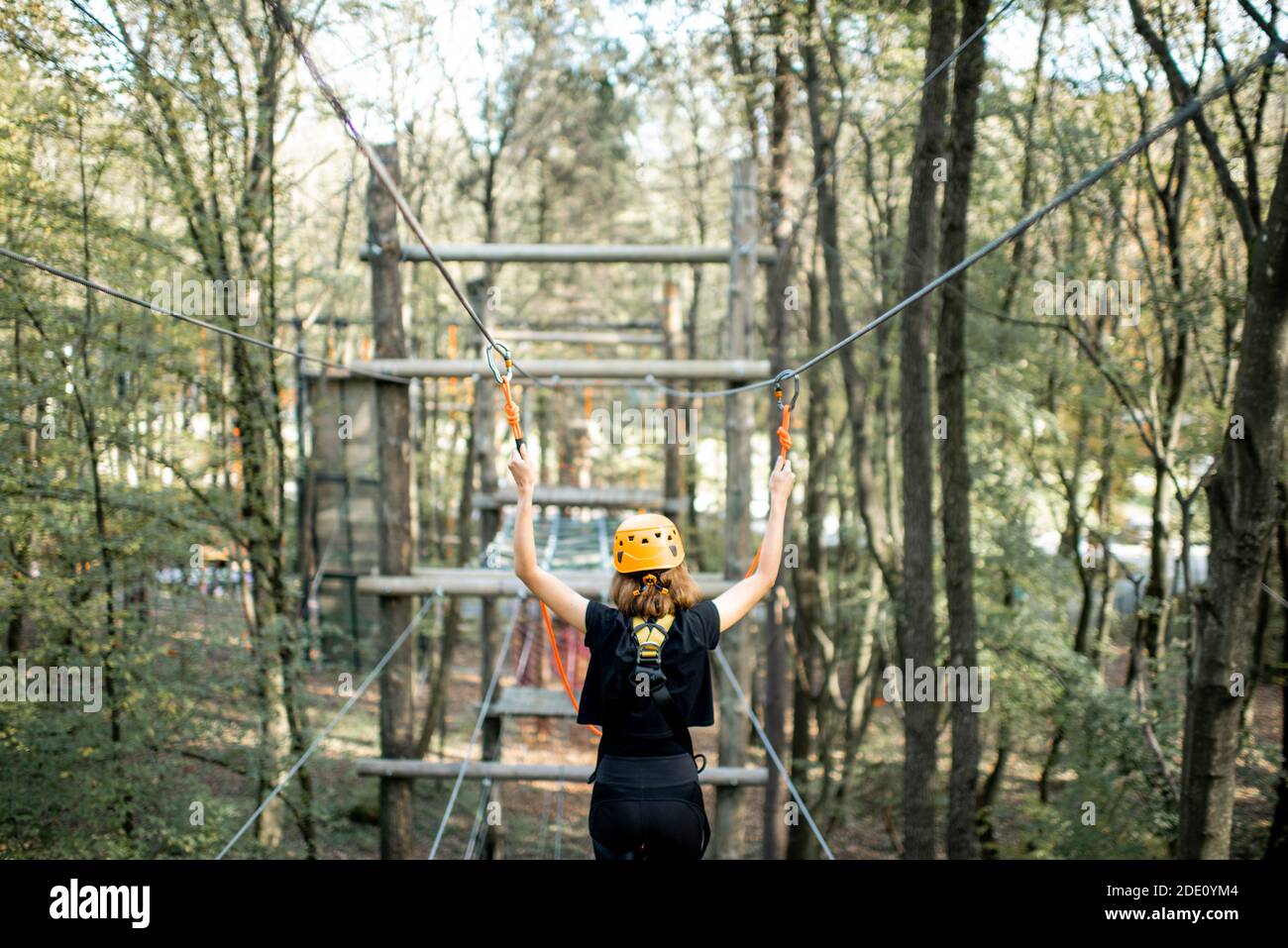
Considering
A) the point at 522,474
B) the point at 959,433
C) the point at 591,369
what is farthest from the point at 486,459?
the point at 522,474

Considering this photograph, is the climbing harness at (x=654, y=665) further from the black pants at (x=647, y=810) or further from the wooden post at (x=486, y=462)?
the wooden post at (x=486, y=462)

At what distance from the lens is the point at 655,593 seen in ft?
7.23

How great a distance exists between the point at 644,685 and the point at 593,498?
5825 millimetres

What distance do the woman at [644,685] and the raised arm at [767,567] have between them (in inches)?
2.4

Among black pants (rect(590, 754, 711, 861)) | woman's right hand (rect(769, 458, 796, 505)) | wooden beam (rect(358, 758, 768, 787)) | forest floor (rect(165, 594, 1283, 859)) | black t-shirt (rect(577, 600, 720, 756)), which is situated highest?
woman's right hand (rect(769, 458, 796, 505))

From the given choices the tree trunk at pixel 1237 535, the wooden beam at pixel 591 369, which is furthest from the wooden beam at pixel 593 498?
the tree trunk at pixel 1237 535

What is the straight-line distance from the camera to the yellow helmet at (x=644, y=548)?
7.26 ft

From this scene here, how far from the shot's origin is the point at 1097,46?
320 inches

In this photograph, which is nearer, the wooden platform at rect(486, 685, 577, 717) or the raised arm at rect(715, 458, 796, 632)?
A: the raised arm at rect(715, 458, 796, 632)

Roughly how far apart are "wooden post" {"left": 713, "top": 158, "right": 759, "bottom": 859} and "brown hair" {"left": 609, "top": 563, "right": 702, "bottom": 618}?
3.64 meters

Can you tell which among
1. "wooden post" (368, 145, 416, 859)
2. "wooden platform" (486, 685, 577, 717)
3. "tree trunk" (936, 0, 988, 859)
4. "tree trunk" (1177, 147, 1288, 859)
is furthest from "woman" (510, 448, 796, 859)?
"wooden platform" (486, 685, 577, 717)

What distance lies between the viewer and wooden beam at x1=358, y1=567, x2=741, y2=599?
5.46m

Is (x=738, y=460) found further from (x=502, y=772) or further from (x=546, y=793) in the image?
(x=546, y=793)

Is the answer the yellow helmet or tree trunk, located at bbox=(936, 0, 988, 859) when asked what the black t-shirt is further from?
tree trunk, located at bbox=(936, 0, 988, 859)
